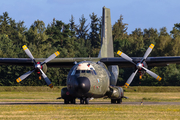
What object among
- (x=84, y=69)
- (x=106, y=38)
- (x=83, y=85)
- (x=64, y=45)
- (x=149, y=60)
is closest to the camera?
(x=83, y=85)

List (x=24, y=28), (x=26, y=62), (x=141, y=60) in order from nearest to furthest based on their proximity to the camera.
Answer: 1. (x=141, y=60)
2. (x=26, y=62)
3. (x=24, y=28)

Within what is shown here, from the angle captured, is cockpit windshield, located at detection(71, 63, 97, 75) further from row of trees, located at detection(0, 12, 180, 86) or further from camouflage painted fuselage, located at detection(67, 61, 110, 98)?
row of trees, located at detection(0, 12, 180, 86)

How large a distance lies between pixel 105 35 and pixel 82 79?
37.7ft

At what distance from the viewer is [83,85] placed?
21.6m

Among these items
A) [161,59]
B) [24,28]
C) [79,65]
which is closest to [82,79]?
[79,65]

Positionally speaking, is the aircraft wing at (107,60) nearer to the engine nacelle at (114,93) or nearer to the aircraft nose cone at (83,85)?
the engine nacelle at (114,93)

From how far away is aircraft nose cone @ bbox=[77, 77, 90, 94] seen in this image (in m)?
21.6

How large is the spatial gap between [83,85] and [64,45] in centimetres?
7853

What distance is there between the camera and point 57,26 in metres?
103

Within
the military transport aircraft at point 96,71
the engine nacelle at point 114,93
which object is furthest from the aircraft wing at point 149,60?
the engine nacelle at point 114,93

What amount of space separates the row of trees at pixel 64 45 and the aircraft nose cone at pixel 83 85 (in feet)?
125

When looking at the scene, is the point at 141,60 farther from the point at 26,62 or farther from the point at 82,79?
the point at 26,62

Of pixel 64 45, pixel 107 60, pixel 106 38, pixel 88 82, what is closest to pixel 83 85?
pixel 88 82

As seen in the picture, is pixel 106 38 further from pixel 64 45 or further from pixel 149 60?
pixel 64 45
